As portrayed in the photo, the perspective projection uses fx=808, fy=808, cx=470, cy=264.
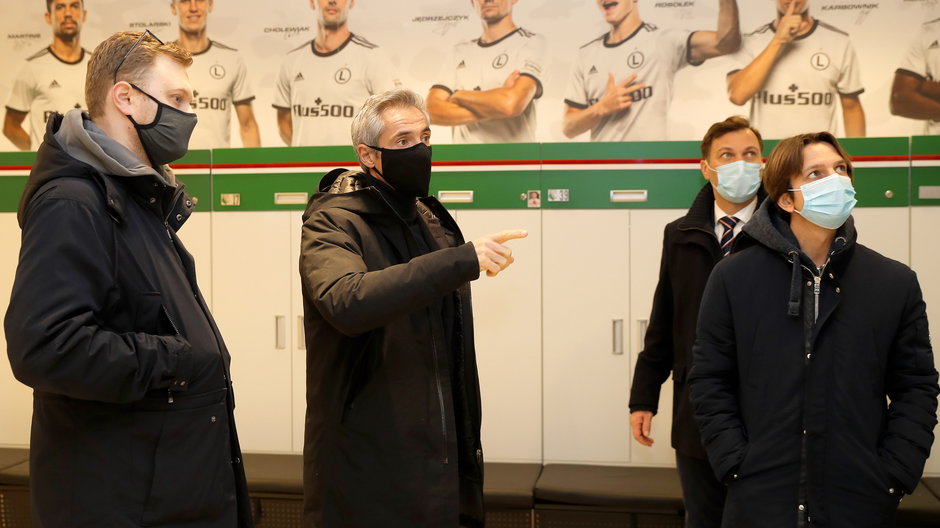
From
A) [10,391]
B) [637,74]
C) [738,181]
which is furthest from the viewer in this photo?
[10,391]

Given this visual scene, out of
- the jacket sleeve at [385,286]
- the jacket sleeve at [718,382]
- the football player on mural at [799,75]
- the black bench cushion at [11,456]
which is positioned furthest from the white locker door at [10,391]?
the football player on mural at [799,75]

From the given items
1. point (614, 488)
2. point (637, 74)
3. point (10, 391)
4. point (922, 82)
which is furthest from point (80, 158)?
point (922, 82)

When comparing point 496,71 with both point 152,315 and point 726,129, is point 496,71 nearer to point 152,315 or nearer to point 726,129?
point 726,129

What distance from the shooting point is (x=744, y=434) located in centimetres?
226

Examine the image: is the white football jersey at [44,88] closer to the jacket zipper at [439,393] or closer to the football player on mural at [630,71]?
the football player on mural at [630,71]

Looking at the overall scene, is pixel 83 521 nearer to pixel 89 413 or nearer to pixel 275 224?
pixel 89 413

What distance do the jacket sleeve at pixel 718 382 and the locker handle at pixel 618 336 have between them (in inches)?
81.3

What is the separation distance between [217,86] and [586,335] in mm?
2636

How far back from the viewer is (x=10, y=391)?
4.95 m

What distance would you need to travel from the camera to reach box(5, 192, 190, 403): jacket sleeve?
1570 mm

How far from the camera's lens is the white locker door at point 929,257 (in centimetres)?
419

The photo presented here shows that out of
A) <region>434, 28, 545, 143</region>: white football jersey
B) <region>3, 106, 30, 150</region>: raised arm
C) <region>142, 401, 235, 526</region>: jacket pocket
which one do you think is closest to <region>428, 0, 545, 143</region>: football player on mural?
<region>434, 28, 545, 143</region>: white football jersey

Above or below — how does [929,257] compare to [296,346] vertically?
above

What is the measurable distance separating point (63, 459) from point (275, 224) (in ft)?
10.2
